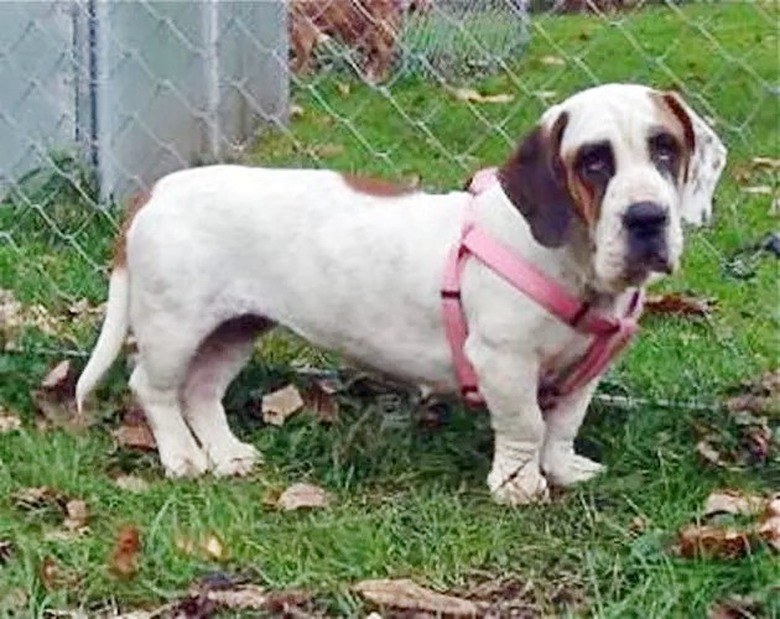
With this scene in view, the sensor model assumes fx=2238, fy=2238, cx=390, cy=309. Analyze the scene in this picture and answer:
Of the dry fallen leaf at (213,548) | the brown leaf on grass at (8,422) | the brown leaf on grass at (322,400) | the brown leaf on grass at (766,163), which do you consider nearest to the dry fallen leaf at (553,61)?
the brown leaf on grass at (766,163)

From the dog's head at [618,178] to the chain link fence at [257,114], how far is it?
0.57 m

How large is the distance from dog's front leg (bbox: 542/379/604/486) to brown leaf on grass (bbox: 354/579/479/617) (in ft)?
1.81

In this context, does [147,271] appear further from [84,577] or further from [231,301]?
[84,577]

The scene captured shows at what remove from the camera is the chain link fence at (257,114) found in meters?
4.36

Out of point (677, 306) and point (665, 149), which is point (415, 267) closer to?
point (665, 149)

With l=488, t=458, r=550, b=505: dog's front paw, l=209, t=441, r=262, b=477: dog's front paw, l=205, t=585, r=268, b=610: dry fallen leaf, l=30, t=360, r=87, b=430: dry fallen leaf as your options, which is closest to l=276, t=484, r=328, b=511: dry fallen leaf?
l=209, t=441, r=262, b=477: dog's front paw

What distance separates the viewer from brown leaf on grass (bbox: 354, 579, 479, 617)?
2.83 meters

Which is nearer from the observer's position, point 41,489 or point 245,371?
point 41,489

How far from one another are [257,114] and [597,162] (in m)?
2.94

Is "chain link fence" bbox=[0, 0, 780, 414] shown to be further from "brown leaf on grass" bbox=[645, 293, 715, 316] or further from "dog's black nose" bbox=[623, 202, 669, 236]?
"dog's black nose" bbox=[623, 202, 669, 236]

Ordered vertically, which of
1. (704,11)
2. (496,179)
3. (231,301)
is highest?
(496,179)

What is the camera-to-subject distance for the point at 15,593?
114 inches

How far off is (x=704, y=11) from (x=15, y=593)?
5674 mm

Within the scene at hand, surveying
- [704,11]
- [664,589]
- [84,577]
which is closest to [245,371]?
[84,577]
